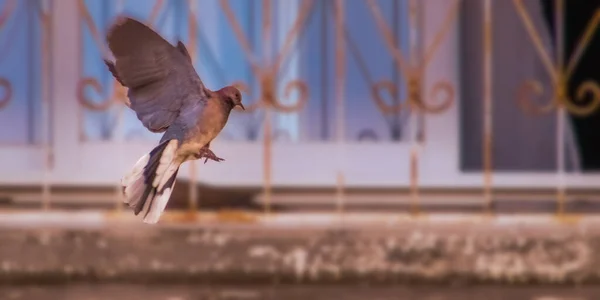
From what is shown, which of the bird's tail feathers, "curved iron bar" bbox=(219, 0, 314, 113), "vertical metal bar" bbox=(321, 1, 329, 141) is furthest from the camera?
"vertical metal bar" bbox=(321, 1, 329, 141)

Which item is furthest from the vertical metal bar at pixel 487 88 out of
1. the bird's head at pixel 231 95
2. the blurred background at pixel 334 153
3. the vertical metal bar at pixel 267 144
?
the bird's head at pixel 231 95

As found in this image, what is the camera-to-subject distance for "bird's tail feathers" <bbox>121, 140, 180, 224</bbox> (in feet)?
0.24

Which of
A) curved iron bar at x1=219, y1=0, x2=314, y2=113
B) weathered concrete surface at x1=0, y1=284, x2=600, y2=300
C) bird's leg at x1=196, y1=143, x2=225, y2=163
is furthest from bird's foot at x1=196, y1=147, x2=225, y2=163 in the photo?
weathered concrete surface at x1=0, y1=284, x2=600, y2=300

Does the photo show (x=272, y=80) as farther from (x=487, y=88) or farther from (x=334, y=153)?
(x=487, y=88)

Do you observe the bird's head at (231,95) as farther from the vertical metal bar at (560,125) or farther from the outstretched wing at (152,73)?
the vertical metal bar at (560,125)

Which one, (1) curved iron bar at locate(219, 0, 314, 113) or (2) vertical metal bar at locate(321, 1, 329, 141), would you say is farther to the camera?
(2) vertical metal bar at locate(321, 1, 329, 141)

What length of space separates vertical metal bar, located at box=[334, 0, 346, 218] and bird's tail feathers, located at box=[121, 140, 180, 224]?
0.79 meters

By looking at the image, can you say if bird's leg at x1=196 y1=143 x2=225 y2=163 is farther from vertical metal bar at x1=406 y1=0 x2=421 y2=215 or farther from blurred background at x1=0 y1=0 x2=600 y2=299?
vertical metal bar at x1=406 y1=0 x2=421 y2=215

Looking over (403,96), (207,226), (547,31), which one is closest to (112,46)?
(207,226)

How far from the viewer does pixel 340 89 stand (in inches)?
35.4

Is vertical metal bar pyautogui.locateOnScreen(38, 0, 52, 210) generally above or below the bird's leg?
above

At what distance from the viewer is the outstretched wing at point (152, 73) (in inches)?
3.0

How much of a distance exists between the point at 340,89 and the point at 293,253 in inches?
8.5

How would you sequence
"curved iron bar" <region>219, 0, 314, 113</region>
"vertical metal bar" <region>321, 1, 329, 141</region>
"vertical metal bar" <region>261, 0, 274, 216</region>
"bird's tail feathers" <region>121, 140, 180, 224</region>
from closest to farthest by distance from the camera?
"bird's tail feathers" <region>121, 140, 180, 224</region>
"curved iron bar" <region>219, 0, 314, 113</region>
"vertical metal bar" <region>261, 0, 274, 216</region>
"vertical metal bar" <region>321, 1, 329, 141</region>
